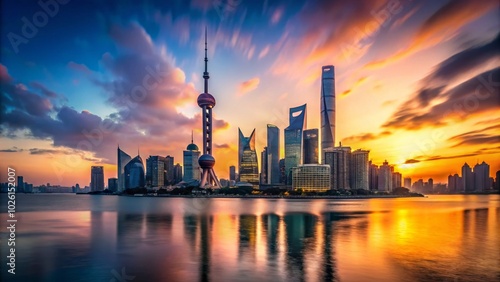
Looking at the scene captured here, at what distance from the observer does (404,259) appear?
101ft

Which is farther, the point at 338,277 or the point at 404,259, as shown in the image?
the point at 404,259

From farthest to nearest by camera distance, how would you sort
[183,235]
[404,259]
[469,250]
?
1. [183,235]
2. [469,250]
3. [404,259]

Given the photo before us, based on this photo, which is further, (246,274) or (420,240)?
(420,240)

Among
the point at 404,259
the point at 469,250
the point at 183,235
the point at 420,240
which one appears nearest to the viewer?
the point at 404,259

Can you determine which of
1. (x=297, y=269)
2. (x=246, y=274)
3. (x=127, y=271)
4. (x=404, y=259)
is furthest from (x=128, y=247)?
(x=404, y=259)

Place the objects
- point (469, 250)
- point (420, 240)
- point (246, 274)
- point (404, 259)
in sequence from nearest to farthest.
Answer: point (246, 274) < point (404, 259) < point (469, 250) < point (420, 240)

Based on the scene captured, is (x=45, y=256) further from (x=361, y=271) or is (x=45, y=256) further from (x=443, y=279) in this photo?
(x=443, y=279)

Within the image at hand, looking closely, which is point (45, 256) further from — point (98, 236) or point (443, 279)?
point (443, 279)

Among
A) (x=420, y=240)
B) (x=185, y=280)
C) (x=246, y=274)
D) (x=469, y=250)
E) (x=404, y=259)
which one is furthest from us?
(x=420, y=240)

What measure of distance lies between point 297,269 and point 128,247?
21.9 meters

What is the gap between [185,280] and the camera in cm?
2355

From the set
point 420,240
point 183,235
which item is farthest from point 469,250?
point 183,235

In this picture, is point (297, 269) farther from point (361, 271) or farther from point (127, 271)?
point (127, 271)

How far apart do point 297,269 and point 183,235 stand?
24156 millimetres
